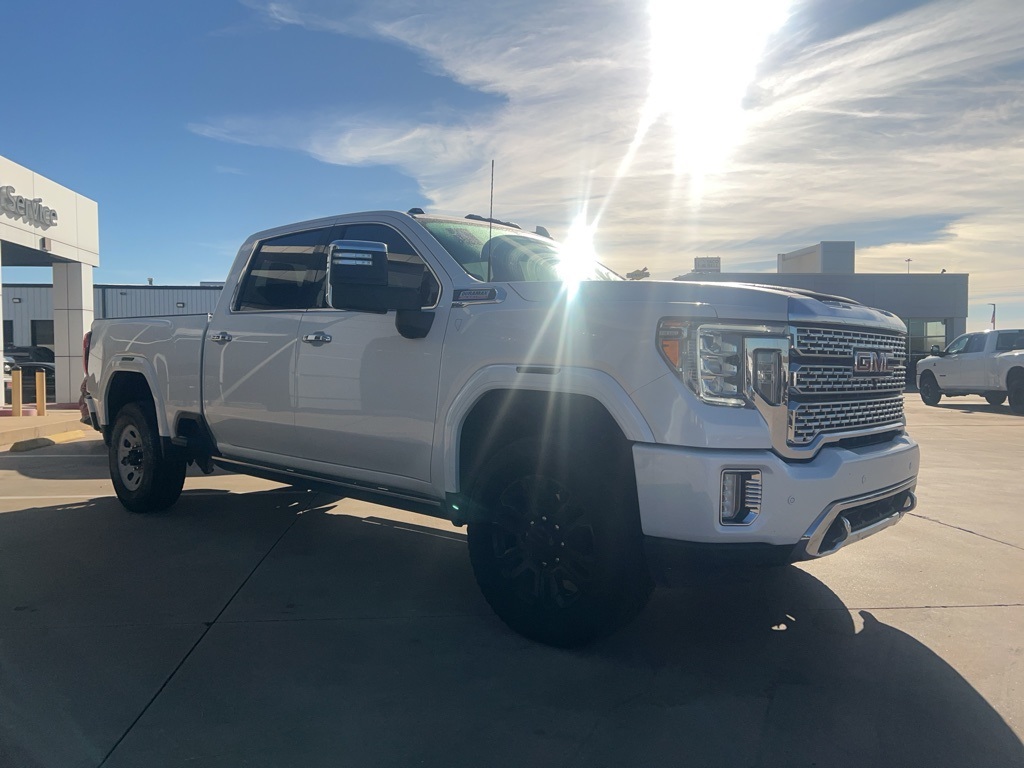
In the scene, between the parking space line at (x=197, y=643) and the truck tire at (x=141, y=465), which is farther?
the truck tire at (x=141, y=465)

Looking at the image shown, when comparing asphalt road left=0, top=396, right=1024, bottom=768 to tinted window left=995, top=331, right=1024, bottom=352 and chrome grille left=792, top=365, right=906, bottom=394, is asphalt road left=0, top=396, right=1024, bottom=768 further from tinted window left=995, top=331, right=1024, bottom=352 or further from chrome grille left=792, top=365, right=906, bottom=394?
tinted window left=995, top=331, right=1024, bottom=352

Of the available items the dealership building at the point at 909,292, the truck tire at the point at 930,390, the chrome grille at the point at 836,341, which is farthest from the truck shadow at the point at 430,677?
→ the dealership building at the point at 909,292

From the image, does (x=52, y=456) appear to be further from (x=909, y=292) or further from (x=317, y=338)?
(x=909, y=292)

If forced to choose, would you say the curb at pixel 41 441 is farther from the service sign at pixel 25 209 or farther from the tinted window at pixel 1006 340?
the tinted window at pixel 1006 340

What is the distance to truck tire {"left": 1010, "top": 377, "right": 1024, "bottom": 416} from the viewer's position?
16812 millimetres

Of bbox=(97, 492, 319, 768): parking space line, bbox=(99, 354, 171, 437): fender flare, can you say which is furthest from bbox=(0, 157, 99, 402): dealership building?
bbox=(97, 492, 319, 768): parking space line

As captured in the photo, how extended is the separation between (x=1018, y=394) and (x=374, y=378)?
55.5 ft

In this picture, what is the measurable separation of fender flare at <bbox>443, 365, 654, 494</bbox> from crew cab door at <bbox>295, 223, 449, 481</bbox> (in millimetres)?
173

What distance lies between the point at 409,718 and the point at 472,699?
0.93 ft

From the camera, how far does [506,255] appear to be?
457 cm

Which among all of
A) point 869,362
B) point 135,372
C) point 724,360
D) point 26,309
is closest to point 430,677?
point 724,360

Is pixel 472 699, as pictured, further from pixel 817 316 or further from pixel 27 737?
pixel 817 316

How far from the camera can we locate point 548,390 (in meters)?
3.55

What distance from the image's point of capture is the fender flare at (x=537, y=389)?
3.28 metres
